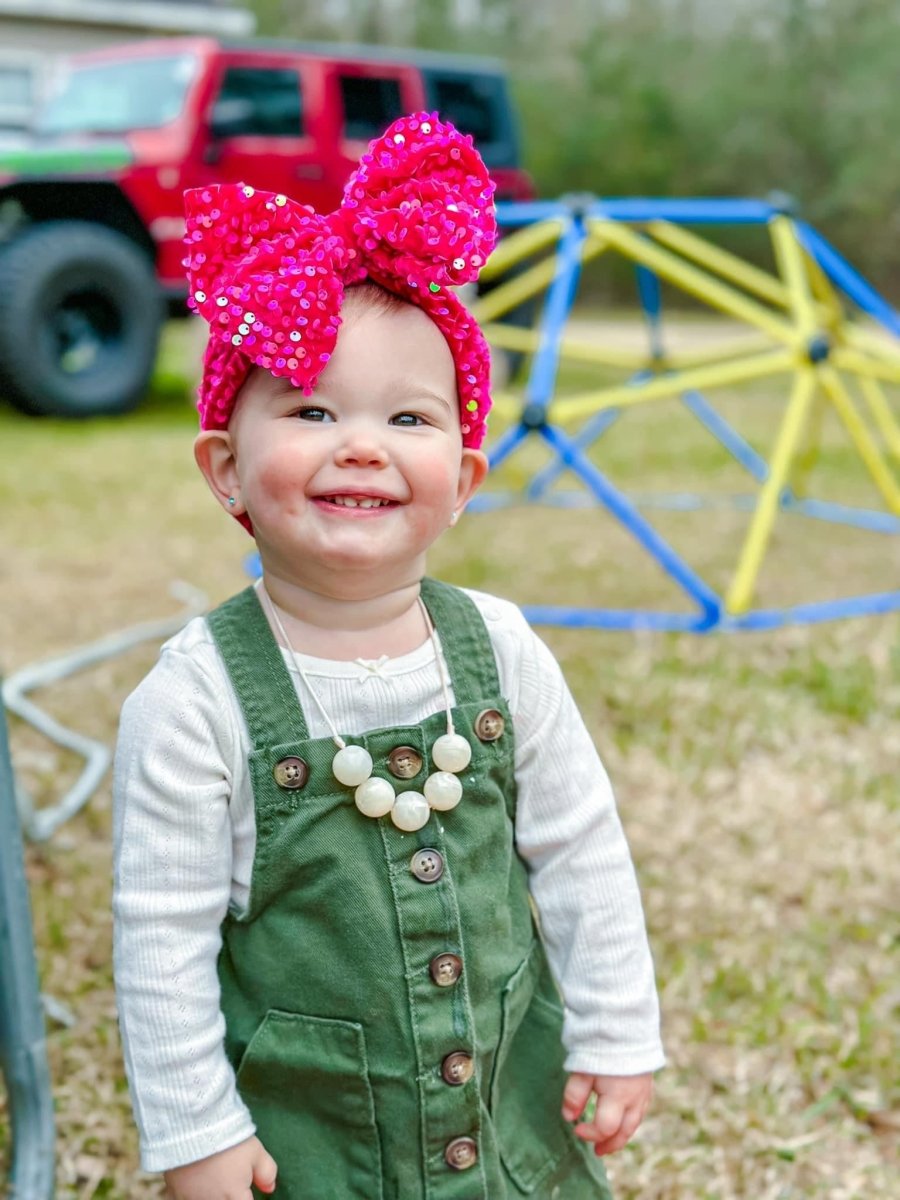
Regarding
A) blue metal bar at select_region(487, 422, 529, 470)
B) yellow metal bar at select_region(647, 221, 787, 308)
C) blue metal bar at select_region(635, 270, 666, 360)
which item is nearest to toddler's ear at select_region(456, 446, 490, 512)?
blue metal bar at select_region(487, 422, 529, 470)

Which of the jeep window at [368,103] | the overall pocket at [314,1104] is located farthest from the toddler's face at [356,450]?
the jeep window at [368,103]

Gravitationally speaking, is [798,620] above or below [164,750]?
above

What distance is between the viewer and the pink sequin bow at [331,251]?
0.96 meters

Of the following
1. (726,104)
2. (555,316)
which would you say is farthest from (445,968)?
(726,104)

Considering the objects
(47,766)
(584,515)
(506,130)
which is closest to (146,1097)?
(47,766)

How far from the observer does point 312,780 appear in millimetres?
1036

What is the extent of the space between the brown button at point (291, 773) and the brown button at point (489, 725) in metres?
0.15

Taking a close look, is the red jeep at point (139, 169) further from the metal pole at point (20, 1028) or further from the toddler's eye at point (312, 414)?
the toddler's eye at point (312, 414)

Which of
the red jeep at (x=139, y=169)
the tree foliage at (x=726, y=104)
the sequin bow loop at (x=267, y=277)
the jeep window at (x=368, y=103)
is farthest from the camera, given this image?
the tree foliage at (x=726, y=104)

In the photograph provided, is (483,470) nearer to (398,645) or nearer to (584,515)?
(398,645)

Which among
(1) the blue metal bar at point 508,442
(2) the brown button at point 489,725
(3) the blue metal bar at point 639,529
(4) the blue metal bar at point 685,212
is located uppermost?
(4) the blue metal bar at point 685,212

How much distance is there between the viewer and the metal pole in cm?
123

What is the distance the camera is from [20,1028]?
4.14 feet

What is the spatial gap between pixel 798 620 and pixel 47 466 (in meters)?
3.10
